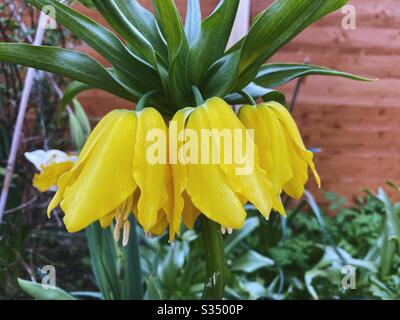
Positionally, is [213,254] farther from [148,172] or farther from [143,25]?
[143,25]

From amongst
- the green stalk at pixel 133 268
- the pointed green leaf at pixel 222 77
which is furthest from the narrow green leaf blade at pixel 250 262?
the pointed green leaf at pixel 222 77

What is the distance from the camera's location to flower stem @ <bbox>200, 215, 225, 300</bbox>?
48 cm

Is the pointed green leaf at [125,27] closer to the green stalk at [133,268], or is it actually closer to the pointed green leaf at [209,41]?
the pointed green leaf at [209,41]

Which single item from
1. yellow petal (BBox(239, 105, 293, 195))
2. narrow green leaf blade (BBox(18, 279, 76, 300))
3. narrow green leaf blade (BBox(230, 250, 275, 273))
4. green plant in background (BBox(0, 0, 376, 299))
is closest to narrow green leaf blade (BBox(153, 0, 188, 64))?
green plant in background (BBox(0, 0, 376, 299))

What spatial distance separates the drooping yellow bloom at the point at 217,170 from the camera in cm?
39

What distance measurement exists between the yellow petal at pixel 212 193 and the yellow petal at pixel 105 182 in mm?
53

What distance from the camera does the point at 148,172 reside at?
0.39 m

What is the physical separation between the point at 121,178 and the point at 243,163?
0.35ft

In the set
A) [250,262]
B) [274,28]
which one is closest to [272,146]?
[274,28]

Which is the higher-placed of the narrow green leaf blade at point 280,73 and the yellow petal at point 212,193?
the narrow green leaf blade at point 280,73

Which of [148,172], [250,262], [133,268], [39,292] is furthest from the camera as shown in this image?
[250,262]

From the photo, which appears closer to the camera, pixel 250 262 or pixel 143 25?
pixel 143 25

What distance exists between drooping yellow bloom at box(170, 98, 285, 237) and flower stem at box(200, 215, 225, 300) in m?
0.08
